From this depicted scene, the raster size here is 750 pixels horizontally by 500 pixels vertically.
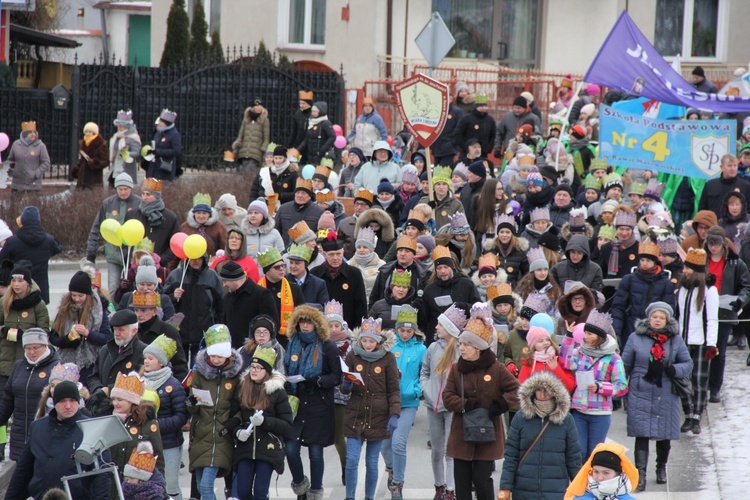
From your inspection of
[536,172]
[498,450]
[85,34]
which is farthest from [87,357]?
[85,34]

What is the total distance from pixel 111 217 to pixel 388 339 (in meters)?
5.45

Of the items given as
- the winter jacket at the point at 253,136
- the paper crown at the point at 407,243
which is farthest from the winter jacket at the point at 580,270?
the winter jacket at the point at 253,136

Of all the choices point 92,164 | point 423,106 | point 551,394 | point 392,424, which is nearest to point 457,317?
point 392,424

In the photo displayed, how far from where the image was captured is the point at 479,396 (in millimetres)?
9719

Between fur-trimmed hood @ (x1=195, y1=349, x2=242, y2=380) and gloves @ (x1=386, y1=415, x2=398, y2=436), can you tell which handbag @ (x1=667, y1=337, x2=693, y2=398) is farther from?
fur-trimmed hood @ (x1=195, y1=349, x2=242, y2=380)

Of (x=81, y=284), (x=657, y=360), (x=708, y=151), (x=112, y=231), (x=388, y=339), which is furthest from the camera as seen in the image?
(x=708, y=151)

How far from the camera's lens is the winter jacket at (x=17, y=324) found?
38.2 ft

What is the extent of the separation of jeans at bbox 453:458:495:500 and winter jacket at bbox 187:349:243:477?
174 cm

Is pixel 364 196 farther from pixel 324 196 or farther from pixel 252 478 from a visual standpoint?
pixel 252 478

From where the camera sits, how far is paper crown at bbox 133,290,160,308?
35.5ft

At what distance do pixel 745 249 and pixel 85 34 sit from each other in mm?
37050

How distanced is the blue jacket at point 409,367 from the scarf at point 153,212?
4470 millimetres

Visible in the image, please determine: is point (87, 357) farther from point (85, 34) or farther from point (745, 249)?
point (85, 34)

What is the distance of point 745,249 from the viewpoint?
46.8 ft
